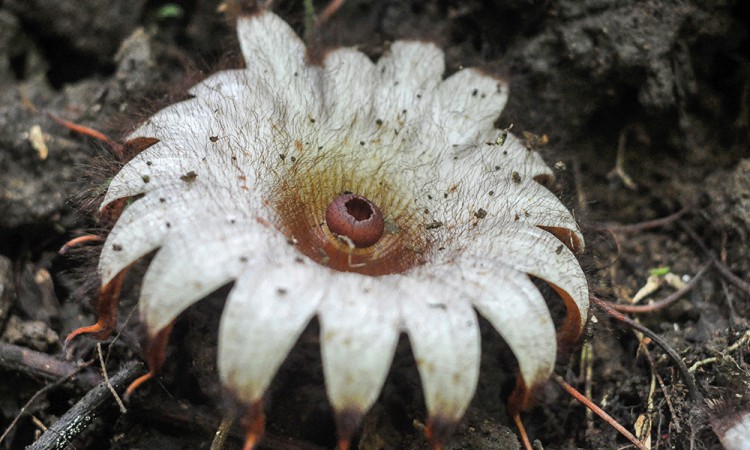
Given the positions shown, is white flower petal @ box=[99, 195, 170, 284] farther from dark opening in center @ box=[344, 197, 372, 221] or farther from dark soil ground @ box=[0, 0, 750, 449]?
dark opening in center @ box=[344, 197, 372, 221]

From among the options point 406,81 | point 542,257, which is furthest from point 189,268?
point 406,81

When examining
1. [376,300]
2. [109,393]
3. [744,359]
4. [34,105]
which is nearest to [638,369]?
[744,359]

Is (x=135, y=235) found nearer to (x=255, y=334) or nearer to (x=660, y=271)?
(x=255, y=334)

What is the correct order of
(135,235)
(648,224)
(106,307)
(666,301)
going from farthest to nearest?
(648,224) < (666,301) < (106,307) < (135,235)

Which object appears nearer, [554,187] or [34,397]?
[34,397]

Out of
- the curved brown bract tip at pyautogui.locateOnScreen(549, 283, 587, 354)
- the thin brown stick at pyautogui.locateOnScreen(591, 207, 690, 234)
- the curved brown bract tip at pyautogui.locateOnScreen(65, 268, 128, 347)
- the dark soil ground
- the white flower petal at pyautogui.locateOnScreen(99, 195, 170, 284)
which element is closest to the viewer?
the white flower petal at pyautogui.locateOnScreen(99, 195, 170, 284)

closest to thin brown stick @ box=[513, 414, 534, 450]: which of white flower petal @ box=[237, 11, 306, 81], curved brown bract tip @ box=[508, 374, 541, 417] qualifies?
curved brown bract tip @ box=[508, 374, 541, 417]
